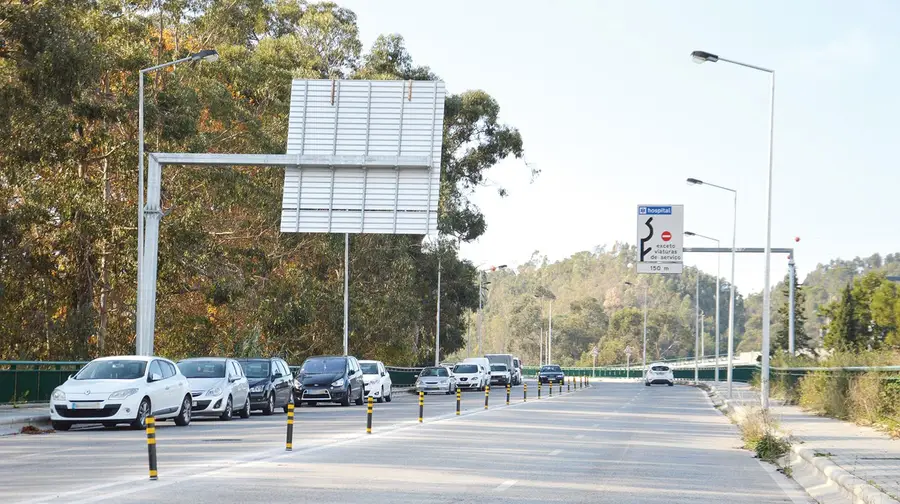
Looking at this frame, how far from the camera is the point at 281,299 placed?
6097 cm

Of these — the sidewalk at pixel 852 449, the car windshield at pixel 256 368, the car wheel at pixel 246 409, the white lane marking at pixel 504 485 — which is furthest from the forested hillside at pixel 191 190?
the white lane marking at pixel 504 485

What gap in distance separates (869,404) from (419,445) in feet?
39.7

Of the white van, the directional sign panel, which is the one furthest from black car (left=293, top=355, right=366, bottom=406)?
the white van

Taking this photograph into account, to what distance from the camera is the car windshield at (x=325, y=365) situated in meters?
41.3

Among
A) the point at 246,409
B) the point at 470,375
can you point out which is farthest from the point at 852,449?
the point at 470,375

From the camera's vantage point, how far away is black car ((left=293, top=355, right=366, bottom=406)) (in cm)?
4062

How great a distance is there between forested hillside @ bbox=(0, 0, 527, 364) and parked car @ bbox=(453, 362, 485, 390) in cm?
404

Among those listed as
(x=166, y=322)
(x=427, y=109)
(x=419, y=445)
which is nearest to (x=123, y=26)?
(x=166, y=322)

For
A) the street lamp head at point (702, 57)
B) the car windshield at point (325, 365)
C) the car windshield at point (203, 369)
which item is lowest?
the car windshield at point (325, 365)

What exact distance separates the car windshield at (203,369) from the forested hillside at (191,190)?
9.87 meters

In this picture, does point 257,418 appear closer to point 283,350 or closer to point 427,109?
point 427,109

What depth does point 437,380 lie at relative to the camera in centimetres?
6106

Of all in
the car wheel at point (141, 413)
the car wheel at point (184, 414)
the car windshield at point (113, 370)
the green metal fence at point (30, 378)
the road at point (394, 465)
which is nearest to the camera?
the road at point (394, 465)

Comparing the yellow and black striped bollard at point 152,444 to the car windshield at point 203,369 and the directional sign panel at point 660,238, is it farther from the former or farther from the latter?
the directional sign panel at point 660,238
